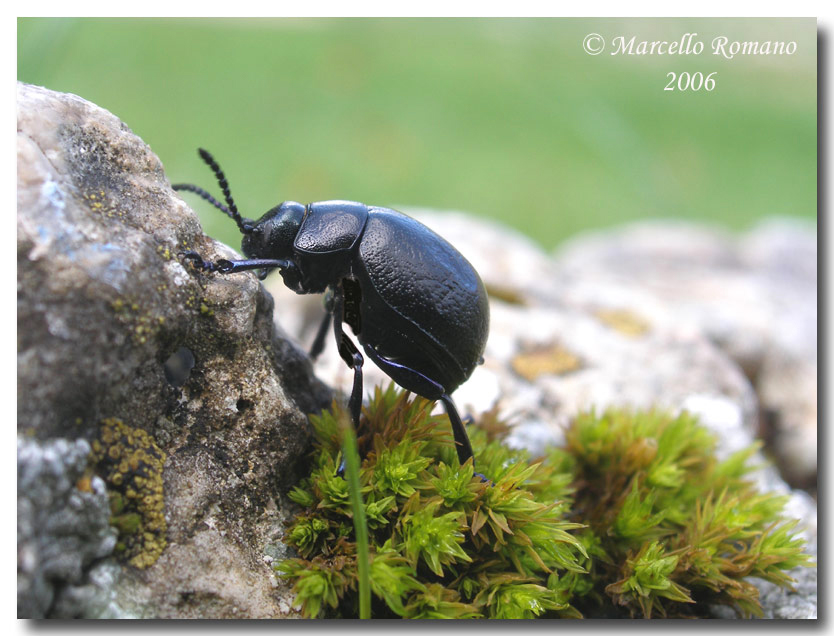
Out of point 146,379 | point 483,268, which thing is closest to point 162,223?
point 146,379

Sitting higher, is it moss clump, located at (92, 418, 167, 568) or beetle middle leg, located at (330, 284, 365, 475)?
beetle middle leg, located at (330, 284, 365, 475)

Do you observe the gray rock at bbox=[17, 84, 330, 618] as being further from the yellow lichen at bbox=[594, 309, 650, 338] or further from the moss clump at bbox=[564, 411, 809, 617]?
the yellow lichen at bbox=[594, 309, 650, 338]

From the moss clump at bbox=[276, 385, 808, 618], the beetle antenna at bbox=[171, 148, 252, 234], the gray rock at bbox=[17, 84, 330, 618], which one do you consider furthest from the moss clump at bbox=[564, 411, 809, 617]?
the beetle antenna at bbox=[171, 148, 252, 234]

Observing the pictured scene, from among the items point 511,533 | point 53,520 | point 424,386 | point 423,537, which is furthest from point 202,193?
point 511,533

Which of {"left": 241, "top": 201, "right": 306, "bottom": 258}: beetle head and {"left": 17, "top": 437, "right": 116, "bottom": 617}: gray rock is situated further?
{"left": 241, "top": 201, "right": 306, "bottom": 258}: beetle head

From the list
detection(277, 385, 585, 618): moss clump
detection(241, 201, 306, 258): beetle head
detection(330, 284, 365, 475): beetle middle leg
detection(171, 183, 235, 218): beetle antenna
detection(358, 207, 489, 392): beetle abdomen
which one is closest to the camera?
detection(277, 385, 585, 618): moss clump

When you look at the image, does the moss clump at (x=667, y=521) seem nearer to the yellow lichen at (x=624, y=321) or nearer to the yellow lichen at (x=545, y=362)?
the yellow lichen at (x=545, y=362)
